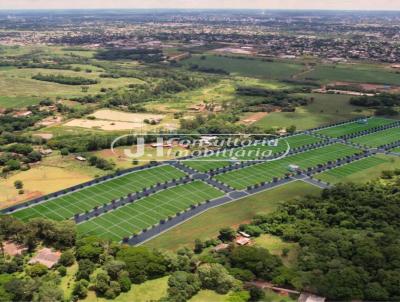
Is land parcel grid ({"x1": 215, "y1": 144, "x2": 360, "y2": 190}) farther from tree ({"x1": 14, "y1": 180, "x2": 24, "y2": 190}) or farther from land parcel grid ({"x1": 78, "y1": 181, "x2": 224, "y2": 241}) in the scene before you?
tree ({"x1": 14, "y1": 180, "x2": 24, "y2": 190})

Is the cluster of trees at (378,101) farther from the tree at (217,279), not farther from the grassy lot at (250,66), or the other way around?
the tree at (217,279)

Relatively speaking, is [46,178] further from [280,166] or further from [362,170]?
[362,170]

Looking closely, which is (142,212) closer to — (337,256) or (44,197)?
(44,197)

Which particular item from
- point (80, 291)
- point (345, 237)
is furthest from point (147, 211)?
point (345, 237)

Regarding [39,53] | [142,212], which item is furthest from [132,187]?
[39,53]

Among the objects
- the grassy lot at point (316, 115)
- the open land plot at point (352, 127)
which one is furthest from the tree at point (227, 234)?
the grassy lot at point (316, 115)

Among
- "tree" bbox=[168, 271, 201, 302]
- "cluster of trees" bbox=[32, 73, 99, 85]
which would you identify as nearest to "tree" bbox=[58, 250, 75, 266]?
"tree" bbox=[168, 271, 201, 302]
